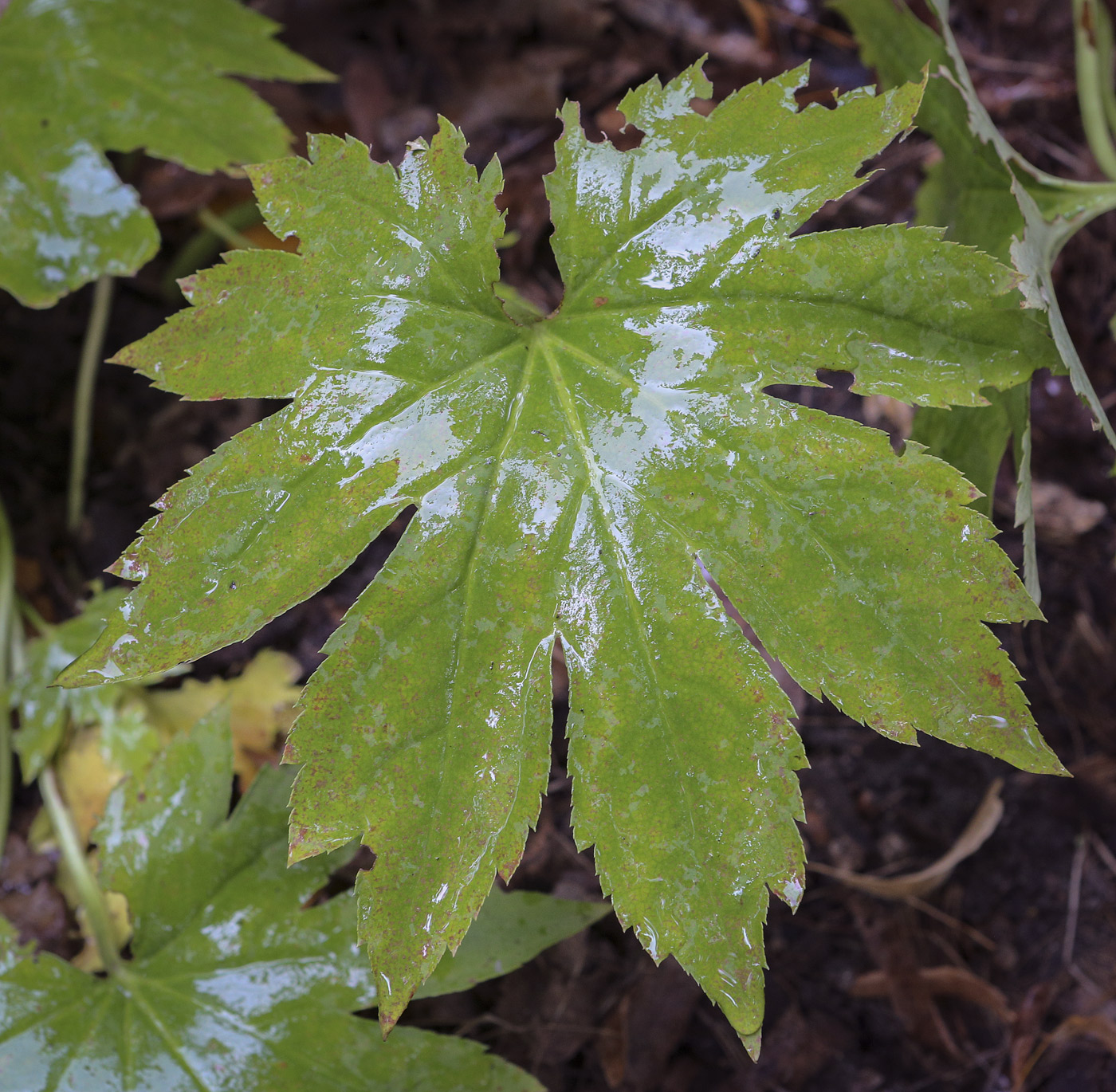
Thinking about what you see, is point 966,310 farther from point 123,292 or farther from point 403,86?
point 123,292

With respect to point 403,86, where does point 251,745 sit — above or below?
below

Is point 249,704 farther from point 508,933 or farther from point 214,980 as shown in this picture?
point 508,933

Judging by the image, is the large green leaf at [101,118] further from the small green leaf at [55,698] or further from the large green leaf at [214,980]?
the large green leaf at [214,980]

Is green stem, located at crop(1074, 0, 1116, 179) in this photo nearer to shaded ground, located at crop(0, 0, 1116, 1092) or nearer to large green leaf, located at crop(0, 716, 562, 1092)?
shaded ground, located at crop(0, 0, 1116, 1092)

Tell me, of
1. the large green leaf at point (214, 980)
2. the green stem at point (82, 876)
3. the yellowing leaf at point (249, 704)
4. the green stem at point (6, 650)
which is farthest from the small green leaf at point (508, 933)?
the green stem at point (6, 650)

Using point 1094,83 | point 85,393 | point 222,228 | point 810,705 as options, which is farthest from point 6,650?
point 1094,83

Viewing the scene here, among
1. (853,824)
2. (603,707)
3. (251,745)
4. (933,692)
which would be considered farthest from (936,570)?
(251,745)

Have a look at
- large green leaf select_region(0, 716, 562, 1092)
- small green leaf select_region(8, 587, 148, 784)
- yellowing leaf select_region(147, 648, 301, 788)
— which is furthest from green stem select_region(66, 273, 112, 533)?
large green leaf select_region(0, 716, 562, 1092)
